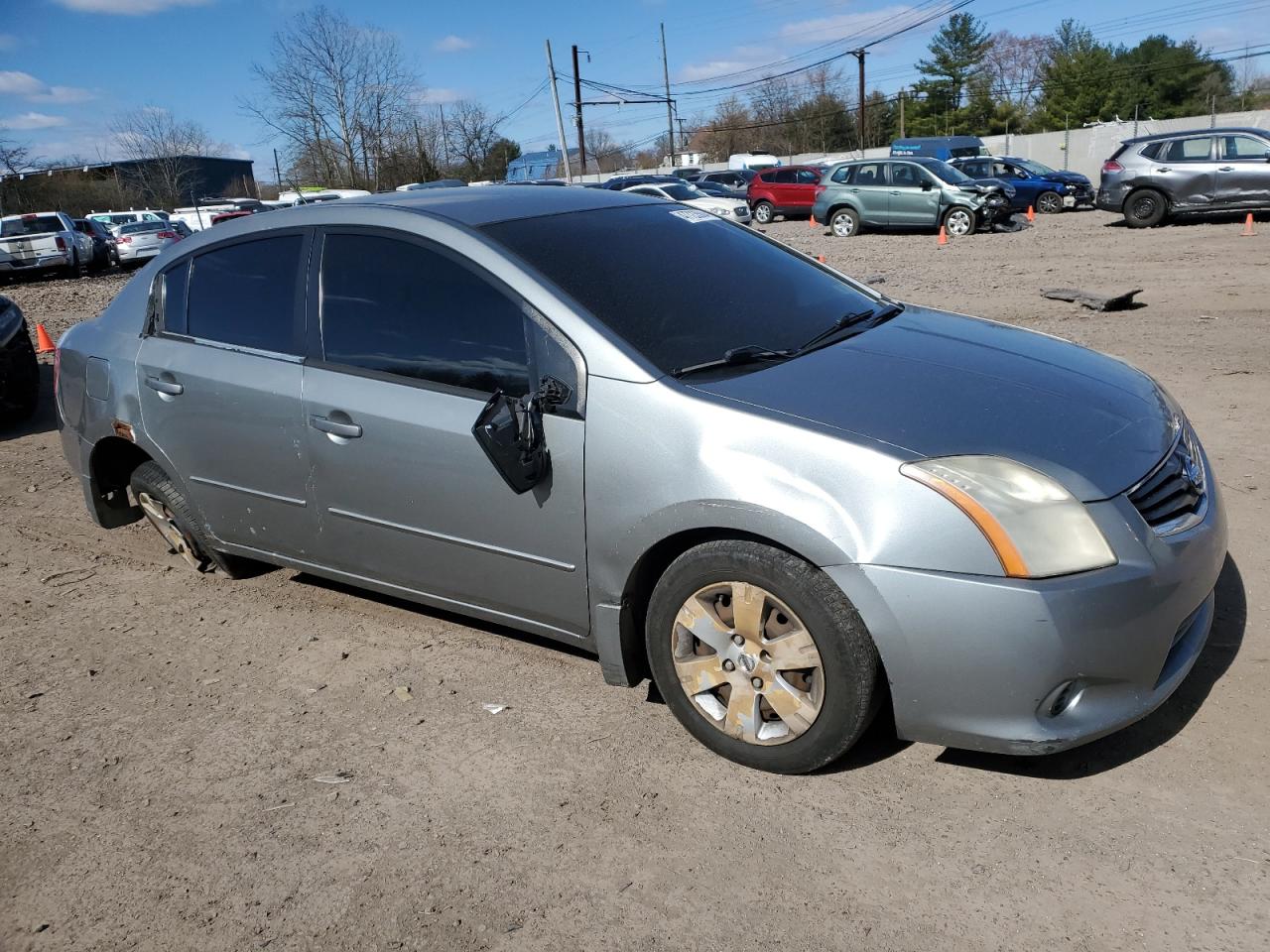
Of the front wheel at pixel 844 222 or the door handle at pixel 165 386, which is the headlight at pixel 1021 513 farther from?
the front wheel at pixel 844 222

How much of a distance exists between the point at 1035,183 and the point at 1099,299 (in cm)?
1703

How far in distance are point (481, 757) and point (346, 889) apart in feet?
2.14

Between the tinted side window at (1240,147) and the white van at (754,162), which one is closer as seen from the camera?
the tinted side window at (1240,147)

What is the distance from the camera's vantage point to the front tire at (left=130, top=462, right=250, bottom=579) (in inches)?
181

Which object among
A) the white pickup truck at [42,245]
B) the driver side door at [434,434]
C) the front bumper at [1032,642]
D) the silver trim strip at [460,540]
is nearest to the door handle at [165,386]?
the driver side door at [434,434]

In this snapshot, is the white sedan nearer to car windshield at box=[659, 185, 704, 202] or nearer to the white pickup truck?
car windshield at box=[659, 185, 704, 202]

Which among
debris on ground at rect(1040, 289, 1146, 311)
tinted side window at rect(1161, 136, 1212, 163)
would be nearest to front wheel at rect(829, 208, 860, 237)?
tinted side window at rect(1161, 136, 1212, 163)

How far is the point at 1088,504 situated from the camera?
264cm

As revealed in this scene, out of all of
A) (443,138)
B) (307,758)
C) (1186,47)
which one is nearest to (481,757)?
(307,758)

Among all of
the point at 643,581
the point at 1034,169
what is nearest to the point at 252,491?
the point at 643,581

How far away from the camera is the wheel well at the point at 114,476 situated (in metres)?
4.88

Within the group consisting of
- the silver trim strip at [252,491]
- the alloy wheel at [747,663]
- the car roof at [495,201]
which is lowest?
the alloy wheel at [747,663]

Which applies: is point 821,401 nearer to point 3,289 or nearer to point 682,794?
point 682,794

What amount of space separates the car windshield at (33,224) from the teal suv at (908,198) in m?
18.8
